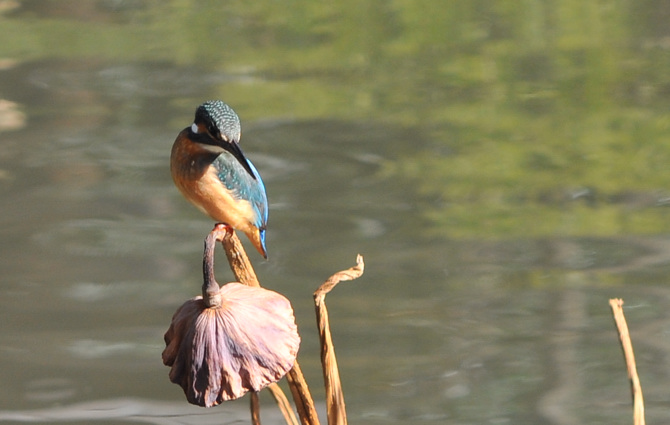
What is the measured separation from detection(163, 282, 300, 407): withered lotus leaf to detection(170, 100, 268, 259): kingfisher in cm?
17

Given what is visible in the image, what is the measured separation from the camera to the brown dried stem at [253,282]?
0.51 metres

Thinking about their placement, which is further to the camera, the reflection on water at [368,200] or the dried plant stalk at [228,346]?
the reflection on water at [368,200]

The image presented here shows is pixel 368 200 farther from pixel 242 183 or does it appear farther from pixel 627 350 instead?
pixel 627 350

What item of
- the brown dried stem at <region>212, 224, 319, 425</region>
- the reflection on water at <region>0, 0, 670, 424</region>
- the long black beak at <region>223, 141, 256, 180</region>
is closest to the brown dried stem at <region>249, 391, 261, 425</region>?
the brown dried stem at <region>212, 224, 319, 425</region>

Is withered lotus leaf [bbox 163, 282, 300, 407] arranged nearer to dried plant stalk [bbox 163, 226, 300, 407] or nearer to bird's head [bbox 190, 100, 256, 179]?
dried plant stalk [bbox 163, 226, 300, 407]

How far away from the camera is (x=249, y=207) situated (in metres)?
0.73

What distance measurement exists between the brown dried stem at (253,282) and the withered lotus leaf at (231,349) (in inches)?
1.7

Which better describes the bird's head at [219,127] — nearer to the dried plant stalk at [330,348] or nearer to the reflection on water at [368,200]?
the dried plant stalk at [330,348]

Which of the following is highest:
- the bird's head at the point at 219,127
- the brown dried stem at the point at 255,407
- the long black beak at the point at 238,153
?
the bird's head at the point at 219,127

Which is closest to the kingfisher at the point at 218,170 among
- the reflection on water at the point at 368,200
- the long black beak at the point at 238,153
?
the long black beak at the point at 238,153

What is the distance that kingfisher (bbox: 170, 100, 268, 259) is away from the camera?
63 cm

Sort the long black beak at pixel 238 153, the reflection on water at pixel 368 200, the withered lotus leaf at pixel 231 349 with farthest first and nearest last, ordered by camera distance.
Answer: the reflection on water at pixel 368 200 → the long black beak at pixel 238 153 → the withered lotus leaf at pixel 231 349

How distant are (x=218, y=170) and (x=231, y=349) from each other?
0.88 ft

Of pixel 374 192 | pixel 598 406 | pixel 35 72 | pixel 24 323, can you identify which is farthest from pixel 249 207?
pixel 35 72
